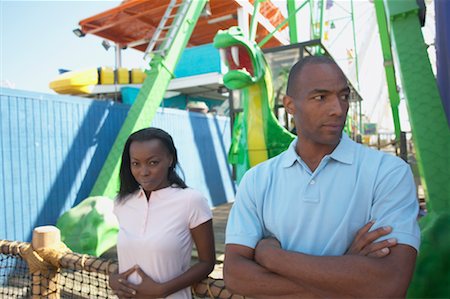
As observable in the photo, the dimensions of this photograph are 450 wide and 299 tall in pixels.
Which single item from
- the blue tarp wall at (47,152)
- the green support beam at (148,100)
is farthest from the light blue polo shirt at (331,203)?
the green support beam at (148,100)

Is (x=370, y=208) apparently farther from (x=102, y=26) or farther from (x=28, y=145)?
(x=102, y=26)

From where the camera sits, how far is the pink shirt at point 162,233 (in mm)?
1276

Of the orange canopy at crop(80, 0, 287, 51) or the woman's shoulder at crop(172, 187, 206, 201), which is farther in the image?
the orange canopy at crop(80, 0, 287, 51)


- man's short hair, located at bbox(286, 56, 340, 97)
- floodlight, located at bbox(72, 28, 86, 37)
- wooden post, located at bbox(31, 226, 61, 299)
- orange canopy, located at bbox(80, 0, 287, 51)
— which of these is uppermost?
orange canopy, located at bbox(80, 0, 287, 51)

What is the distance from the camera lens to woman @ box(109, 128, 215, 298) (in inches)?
49.9

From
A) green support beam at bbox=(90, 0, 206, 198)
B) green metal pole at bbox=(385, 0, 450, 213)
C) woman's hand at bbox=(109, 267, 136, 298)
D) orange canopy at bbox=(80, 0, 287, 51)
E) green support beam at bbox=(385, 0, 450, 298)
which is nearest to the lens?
woman's hand at bbox=(109, 267, 136, 298)

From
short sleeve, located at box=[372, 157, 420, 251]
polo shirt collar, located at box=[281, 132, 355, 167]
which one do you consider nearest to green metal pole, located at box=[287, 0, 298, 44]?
polo shirt collar, located at box=[281, 132, 355, 167]

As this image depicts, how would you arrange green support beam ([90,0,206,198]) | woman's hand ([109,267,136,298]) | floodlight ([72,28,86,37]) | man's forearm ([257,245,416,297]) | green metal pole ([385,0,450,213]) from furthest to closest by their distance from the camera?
floodlight ([72,28,86,37]), green support beam ([90,0,206,198]), green metal pole ([385,0,450,213]), woman's hand ([109,267,136,298]), man's forearm ([257,245,416,297])

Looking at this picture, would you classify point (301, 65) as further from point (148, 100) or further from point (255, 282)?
point (148, 100)

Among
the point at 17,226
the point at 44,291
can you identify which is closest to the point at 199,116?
the point at 17,226

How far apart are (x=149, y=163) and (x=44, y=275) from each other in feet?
2.51

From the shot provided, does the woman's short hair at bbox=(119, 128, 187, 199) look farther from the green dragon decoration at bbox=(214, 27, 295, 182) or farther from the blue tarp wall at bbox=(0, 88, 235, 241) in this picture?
the blue tarp wall at bbox=(0, 88, 235, 241)

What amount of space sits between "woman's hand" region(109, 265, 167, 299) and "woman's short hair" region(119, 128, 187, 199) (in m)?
0.32

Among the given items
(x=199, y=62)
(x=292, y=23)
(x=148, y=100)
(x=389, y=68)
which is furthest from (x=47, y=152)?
(x=389, y=68)
